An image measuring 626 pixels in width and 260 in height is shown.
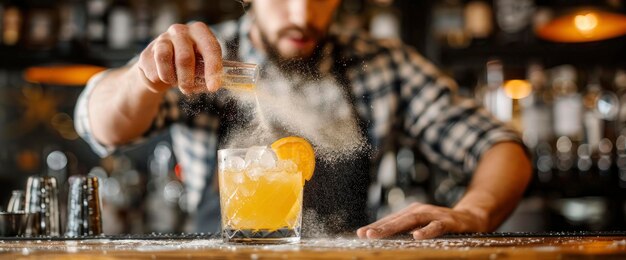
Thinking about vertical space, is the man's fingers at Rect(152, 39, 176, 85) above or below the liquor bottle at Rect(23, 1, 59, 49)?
below

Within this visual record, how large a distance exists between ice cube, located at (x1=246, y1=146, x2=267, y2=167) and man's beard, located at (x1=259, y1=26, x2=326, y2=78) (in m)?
0.94

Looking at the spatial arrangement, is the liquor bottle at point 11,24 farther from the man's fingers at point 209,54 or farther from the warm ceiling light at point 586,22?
the man's fingers at point 209,54

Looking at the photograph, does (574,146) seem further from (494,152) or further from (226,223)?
(226,223)

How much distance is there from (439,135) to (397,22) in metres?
2.05

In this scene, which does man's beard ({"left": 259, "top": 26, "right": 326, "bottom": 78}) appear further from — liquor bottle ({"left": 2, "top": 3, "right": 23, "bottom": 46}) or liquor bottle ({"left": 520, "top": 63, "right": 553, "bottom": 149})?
liquor bottle ({"left": 2, "top": 3, "right": 23, "bottom": 46})

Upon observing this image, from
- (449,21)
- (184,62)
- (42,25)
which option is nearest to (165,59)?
(184,62)

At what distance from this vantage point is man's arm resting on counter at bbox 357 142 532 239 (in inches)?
58.4

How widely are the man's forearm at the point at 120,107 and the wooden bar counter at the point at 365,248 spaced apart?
2.12 ft

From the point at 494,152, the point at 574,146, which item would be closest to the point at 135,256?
the point at 494,152

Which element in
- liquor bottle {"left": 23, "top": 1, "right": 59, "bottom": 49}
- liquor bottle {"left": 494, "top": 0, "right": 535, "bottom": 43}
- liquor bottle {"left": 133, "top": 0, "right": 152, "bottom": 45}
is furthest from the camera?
liquor bottle {"left": 23, "top": 1, "right": 59, "bottom": 49}

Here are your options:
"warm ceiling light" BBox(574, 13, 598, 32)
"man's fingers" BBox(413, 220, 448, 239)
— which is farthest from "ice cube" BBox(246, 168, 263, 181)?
"warm ceiling light" BBox(574, 13, 598, 32)

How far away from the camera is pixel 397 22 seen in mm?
4605

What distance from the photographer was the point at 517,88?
4.67 meters

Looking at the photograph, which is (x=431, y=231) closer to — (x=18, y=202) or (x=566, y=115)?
(x=18, y=202)
